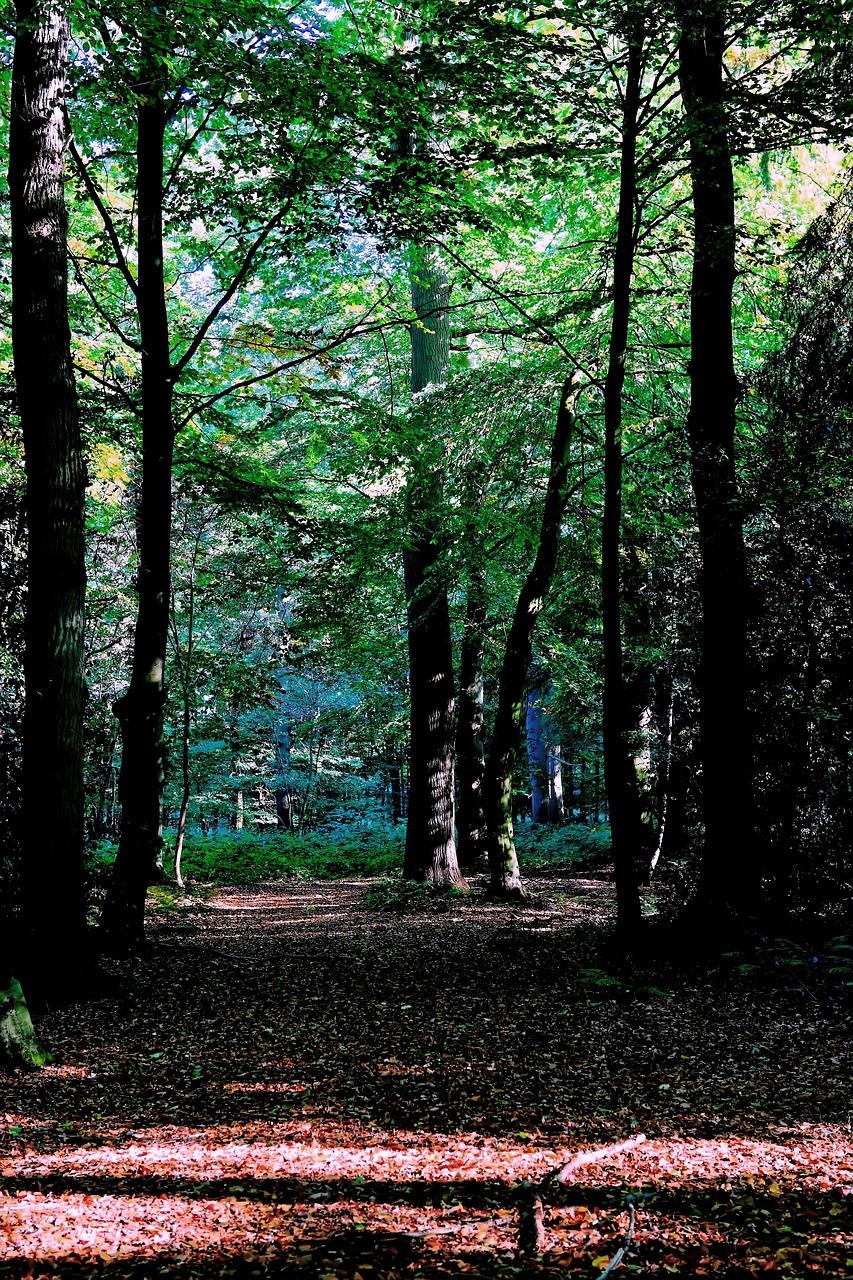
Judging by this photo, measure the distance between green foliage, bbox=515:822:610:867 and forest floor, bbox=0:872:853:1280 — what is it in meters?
8.37

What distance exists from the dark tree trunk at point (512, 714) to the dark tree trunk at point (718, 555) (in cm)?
279

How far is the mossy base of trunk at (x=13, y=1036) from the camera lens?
4.52 m

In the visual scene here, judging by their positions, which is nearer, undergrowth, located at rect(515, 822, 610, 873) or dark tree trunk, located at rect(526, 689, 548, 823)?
undergrowth, located at rect(515, 822, 610, 873)

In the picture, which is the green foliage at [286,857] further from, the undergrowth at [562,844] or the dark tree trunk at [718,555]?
the dark tree trunk at [718,555]

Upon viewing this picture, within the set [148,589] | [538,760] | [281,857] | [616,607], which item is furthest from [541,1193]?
[538,760]

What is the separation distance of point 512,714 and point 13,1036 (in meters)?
6.79

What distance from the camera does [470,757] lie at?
47.1 feet

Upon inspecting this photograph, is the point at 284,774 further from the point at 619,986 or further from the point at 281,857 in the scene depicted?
the point at 619,986

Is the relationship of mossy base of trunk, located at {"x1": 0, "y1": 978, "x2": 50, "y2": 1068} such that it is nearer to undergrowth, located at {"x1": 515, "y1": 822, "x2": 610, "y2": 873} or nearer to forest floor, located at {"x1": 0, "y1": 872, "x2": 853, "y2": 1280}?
forest floor, located at {"x1": 0, "y1": 872, "x2": 853, "y2": 1280}

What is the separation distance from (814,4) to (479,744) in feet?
36.4

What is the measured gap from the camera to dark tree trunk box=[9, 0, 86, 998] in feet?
18.4

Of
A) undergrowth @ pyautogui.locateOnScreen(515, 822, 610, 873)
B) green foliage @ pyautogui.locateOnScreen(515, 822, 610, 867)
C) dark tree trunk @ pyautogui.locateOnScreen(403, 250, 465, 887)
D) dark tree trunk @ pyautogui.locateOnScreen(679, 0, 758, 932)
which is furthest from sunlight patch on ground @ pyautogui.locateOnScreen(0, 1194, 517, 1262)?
green foliage @ pyautogui.locateOnScreen(515, 822, 610, 867)

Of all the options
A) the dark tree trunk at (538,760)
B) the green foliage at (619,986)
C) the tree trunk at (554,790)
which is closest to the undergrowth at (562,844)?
the tree trunk at (554,790)

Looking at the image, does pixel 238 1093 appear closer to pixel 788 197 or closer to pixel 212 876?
pixel 212 876
